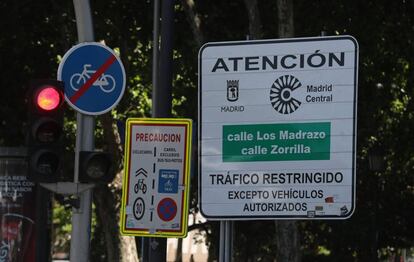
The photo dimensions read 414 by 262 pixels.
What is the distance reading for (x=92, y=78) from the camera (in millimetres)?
8344

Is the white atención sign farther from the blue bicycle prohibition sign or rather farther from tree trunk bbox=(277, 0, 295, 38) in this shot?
tree trunk bbox=(277, 0, 295, 38)

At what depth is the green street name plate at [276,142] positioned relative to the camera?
17.9ft

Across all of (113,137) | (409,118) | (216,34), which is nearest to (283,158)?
(216,34)

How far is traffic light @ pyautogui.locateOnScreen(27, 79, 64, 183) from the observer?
822 cm

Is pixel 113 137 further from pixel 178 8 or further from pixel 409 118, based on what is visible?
pixel 409 118

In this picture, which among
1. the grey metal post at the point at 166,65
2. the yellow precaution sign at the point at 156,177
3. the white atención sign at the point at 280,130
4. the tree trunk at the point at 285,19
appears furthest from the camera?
the tree trunk at the point at 285,19

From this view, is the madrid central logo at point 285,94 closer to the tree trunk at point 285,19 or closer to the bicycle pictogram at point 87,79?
the bicycle pictogram at point 87,79

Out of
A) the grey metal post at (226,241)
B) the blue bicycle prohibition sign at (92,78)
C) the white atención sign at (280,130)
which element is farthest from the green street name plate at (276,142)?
the blue bicycle prohibition sign at (92,78)

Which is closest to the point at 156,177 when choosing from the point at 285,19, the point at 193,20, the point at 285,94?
the point at 285,94

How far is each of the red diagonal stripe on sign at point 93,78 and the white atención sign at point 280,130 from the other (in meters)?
2.84

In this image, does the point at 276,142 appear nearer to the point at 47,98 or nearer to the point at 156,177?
the point at 156,177

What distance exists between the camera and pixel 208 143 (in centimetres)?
564

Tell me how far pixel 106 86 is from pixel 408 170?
17633 mm

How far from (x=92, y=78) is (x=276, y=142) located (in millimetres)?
3220
